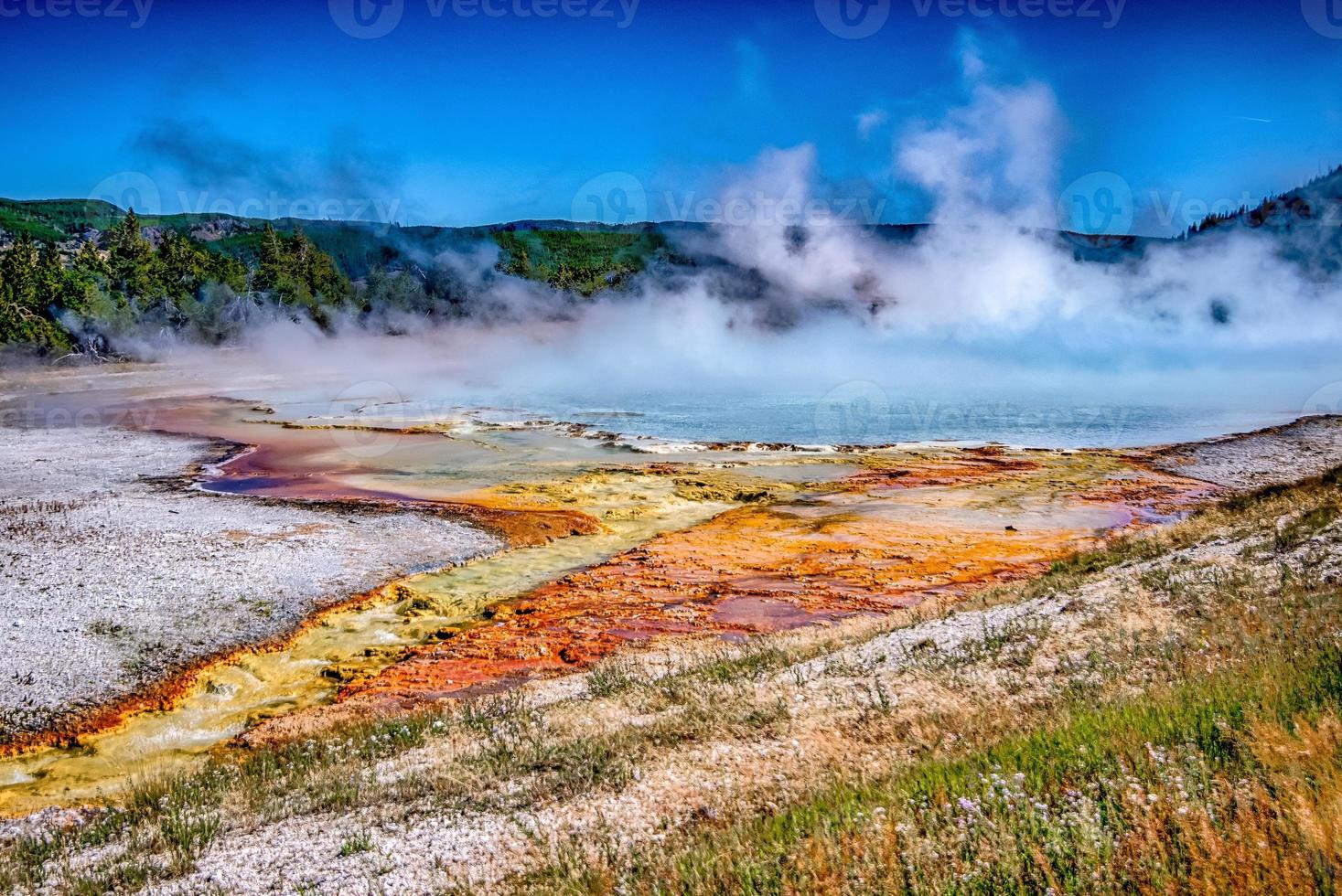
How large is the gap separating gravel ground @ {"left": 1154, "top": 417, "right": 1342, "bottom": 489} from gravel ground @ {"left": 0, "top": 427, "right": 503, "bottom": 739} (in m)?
22.6

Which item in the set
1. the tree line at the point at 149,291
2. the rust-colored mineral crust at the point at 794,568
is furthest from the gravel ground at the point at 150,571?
the tree line at the point at 149,291

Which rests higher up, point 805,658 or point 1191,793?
point 1191,793

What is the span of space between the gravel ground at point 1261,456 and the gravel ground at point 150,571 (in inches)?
890

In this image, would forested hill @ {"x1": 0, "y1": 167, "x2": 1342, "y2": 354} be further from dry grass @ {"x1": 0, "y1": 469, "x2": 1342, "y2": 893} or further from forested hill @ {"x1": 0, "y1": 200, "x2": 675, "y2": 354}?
dry grass @ {"x1": 0, "y1": 469, "x2": 1342, "y2": 893}

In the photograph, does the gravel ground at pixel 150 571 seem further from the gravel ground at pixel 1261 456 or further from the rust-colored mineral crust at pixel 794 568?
the gravel ground at pixel 1261 456

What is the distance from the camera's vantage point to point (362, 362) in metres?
73.4

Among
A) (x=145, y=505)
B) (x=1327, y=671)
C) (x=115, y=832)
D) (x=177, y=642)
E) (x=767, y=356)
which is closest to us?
(x=1327, y=671)

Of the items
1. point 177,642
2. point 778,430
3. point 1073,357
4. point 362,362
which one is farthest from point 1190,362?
point 177,642

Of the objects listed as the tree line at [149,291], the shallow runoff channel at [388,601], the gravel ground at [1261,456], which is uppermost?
the tree line at [149,291]

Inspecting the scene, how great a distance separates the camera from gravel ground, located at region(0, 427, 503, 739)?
1058 cm

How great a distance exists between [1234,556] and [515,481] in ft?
61.1

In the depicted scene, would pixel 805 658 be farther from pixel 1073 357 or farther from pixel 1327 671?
pixel 1073 357

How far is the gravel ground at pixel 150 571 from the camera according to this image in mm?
10578

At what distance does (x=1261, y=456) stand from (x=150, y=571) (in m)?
32.3
